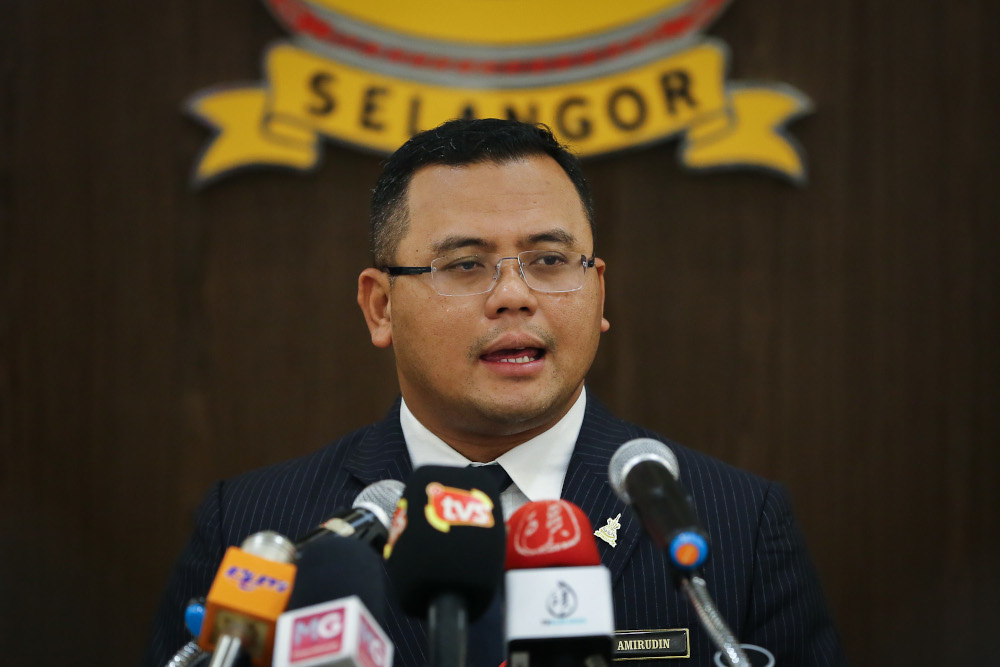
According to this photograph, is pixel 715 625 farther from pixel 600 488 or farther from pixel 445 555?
pixel 600 488

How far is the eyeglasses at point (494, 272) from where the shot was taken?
1706 mm

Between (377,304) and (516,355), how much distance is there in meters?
0.37

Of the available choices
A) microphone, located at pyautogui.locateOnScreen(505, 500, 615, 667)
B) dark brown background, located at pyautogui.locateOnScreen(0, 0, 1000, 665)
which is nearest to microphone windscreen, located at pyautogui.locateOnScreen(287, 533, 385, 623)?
microphone, located at pyautogui.locateOnScreen(505, 500, 615, 667)

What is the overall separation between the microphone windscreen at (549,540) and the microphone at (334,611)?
14 centimetres

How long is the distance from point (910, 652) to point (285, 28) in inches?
113

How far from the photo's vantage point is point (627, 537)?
172 cm

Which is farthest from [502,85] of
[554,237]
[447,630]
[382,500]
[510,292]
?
[447,630]

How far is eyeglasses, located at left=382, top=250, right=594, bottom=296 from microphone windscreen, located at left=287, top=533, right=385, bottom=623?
80 centimetres

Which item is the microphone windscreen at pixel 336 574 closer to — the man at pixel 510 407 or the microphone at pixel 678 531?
the microphone at pixel 678 531

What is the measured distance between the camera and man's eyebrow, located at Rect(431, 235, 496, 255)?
1.71 metres

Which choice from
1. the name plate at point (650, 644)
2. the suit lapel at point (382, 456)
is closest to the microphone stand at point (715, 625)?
the name plate at point (650, 644)

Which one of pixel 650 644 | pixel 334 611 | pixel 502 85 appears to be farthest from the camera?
pixel 502 85

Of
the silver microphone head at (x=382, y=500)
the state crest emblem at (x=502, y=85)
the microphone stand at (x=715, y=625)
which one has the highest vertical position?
the state crest emblem at (x=502, y=85)

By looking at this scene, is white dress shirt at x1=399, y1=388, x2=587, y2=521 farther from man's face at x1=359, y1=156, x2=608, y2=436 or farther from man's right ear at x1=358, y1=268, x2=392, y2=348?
man's right ear at x1=358, y1=268, x2=392, y2=348
